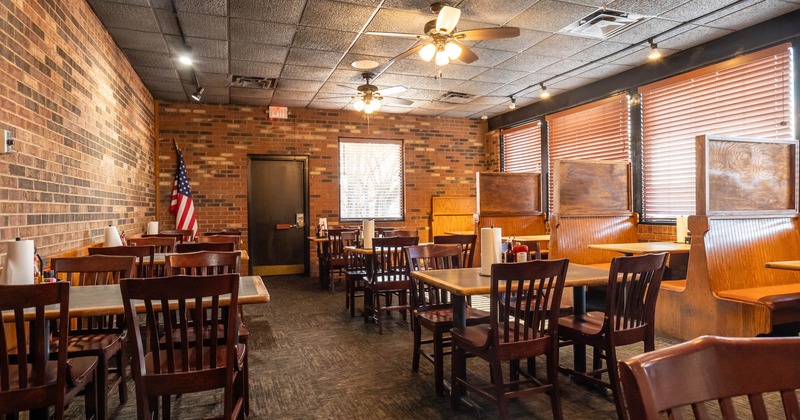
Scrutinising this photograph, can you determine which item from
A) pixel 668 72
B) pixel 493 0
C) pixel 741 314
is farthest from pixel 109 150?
pixel 668 72

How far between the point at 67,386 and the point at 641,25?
5.33 m

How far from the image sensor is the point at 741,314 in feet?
12.4

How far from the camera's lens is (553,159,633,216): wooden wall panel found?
5.62 metres

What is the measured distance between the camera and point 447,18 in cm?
393

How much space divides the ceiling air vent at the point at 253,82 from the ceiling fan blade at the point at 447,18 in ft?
11.2

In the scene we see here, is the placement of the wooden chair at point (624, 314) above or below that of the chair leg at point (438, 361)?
above

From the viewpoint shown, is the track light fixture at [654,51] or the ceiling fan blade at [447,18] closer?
the ceiling fan blade at [447,18]

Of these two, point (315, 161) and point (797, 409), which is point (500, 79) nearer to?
point (315, 161)

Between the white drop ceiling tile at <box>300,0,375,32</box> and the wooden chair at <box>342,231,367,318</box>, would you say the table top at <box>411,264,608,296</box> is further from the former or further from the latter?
the white drop ceiling tile at <box>300,0,375,32</box>

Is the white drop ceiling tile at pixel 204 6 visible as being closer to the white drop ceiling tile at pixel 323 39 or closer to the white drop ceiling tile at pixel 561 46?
the white drop ceiling tile at pixel 323 39

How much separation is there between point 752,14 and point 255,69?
534 centimetres

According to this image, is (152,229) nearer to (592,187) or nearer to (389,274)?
(389,274)

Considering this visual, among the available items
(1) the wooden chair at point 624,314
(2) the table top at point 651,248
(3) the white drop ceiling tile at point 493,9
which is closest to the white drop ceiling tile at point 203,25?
(3) the white drop ceiling tile at point 493,9

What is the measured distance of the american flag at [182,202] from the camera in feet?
25.0
